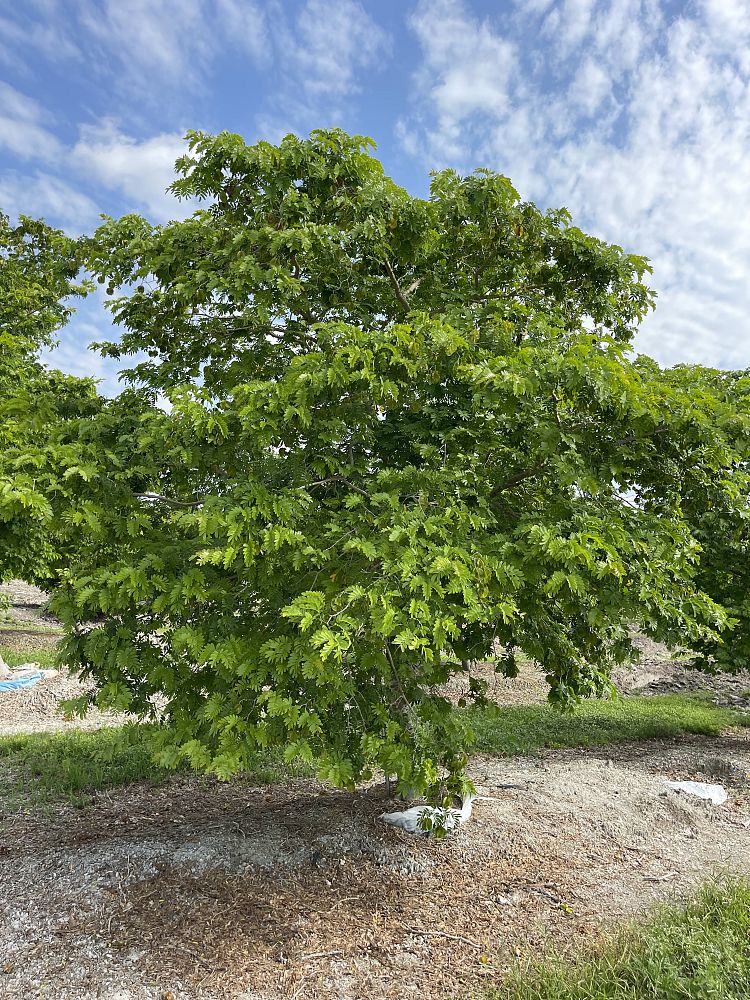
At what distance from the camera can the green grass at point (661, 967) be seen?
3.05 meters

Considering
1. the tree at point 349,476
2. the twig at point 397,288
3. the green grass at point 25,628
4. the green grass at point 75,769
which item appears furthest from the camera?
the green grass at point 25,628

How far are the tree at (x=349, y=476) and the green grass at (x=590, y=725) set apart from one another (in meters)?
4.61

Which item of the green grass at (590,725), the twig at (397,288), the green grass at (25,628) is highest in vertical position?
the twig at (397,288)

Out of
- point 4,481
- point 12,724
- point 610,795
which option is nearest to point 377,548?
point 4,481

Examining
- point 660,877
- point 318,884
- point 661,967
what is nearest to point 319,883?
point 318,884

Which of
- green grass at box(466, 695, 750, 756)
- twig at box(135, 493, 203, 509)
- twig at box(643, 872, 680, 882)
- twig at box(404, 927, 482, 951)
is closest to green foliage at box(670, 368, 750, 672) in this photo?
green grass at box(466, 695, 750, 756)

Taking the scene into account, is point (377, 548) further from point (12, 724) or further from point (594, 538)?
point (12, 724)

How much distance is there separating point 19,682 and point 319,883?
33.0 feet

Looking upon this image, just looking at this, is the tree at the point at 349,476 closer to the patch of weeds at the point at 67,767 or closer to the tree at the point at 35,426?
the tree at the point at 35,426

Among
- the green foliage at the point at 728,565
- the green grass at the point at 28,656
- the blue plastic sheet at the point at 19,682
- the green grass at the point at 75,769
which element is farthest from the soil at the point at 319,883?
the green grass at the point at 28,656

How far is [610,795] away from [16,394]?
651cm

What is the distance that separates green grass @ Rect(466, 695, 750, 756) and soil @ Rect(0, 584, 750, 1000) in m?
2.36

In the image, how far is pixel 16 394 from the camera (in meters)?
3.93

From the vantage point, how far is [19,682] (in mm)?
12117
